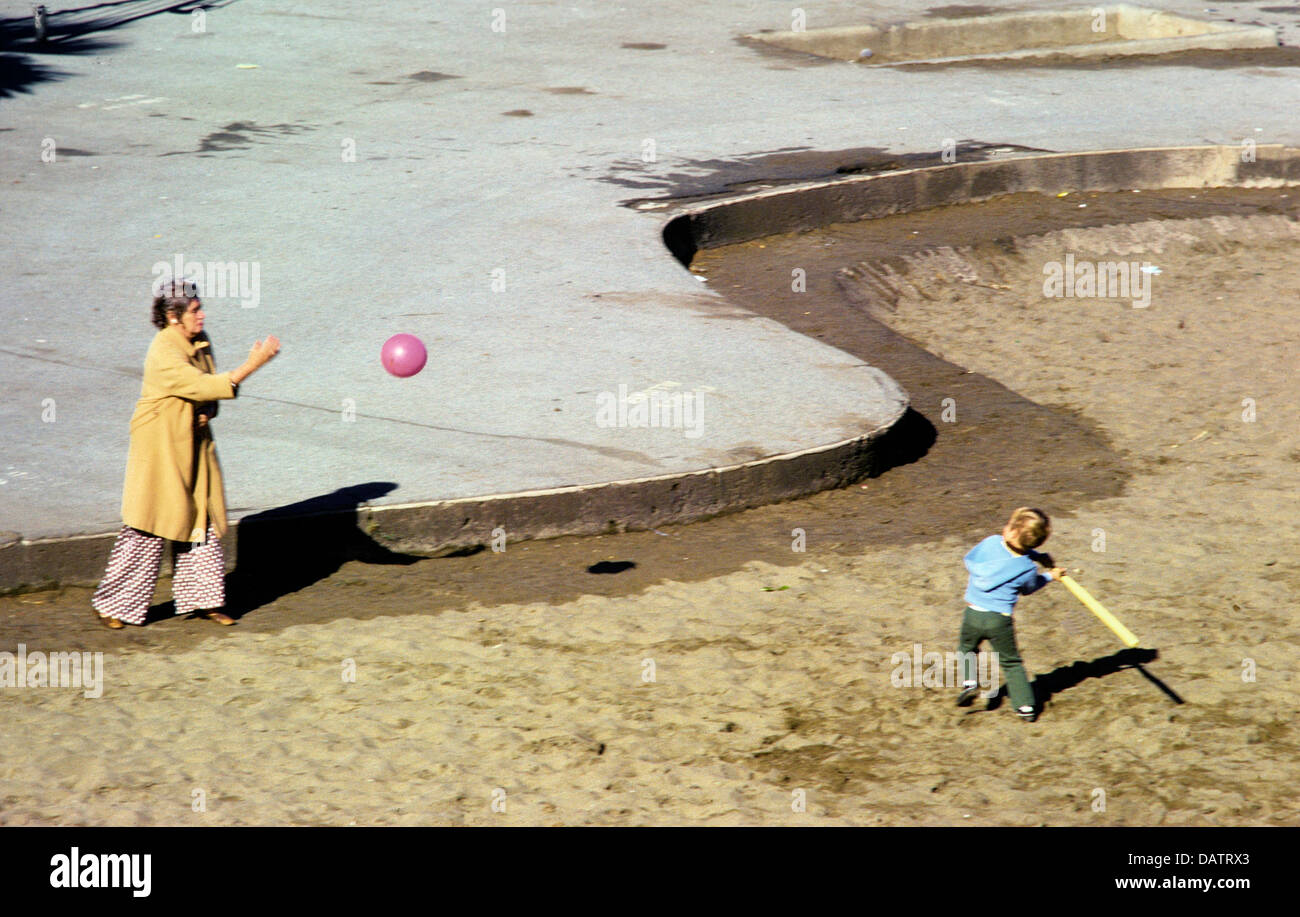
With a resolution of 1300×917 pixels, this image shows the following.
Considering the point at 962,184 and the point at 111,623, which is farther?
the point at 962,184

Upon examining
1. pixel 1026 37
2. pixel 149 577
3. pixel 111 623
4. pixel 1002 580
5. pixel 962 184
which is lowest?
pixel 111 623

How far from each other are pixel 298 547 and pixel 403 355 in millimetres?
1145

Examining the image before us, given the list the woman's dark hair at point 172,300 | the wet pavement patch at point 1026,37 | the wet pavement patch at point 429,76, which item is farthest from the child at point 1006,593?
the wet pavement patch at point 1026,37

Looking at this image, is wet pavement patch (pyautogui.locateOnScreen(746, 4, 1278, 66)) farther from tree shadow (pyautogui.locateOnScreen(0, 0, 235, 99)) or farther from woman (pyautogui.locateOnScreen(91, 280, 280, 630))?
woman (pyautogui.locateOnScreen(91, 280, 280, 630))

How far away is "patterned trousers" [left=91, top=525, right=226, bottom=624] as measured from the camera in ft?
20.6

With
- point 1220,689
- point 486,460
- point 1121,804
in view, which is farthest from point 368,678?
point 1220,689

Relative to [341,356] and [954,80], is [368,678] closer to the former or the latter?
[341,356]

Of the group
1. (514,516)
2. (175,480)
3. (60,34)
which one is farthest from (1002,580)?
(60,34)

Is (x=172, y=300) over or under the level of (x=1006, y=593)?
over

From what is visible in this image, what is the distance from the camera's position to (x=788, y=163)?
1420 centimetres

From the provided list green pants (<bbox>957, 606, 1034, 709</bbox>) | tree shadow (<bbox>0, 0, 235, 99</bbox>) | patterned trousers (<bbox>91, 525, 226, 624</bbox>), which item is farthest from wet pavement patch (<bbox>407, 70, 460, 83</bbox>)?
green pants (<bbox>957, 606, 1034, 709</bbox>)

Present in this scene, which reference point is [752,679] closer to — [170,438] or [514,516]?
[514,516]

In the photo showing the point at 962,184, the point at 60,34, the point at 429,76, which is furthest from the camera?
the point at 60,34

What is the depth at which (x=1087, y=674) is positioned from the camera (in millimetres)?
6141
